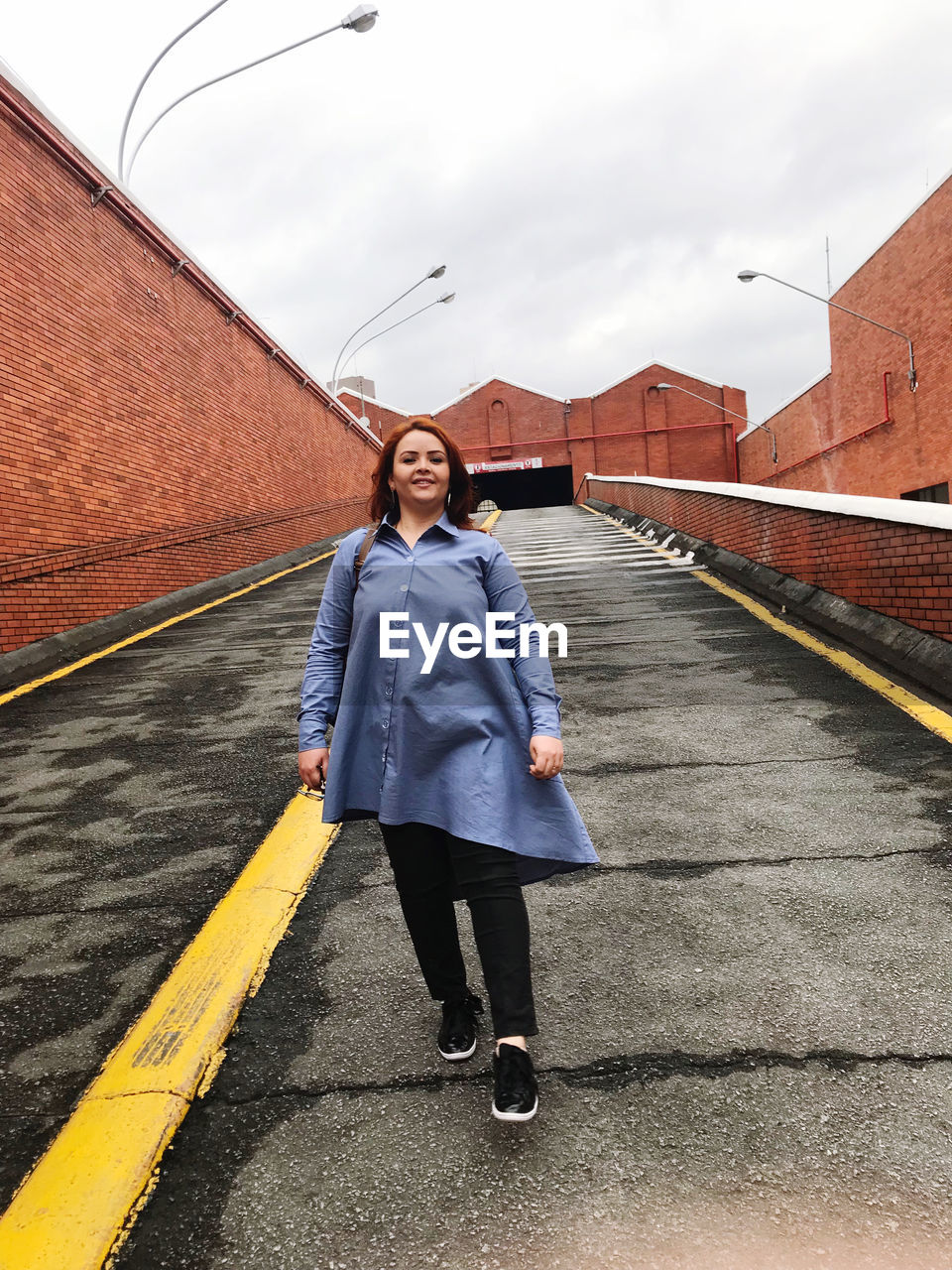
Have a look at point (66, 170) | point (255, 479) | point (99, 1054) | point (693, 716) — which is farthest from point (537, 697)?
point (255, 479)

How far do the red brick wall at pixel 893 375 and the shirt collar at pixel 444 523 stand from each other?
23.4m

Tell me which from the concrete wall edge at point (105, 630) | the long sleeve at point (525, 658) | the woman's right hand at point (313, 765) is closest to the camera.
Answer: the long sleeve at point (525, 658)

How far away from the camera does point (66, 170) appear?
10703 mm

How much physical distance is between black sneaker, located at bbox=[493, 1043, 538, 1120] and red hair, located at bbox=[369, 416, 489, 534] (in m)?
1.36

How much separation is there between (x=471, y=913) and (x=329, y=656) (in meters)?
0.81

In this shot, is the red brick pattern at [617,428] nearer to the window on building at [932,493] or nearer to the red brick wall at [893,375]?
the red brick wall at [893,375]

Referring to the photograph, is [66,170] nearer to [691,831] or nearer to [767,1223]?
[691,831]

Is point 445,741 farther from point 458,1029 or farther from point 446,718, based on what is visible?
point 458,1029

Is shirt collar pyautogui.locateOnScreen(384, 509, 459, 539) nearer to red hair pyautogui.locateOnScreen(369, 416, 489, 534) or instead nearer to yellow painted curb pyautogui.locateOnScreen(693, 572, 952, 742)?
red hair pyautogui.locateOnScreen(369, 416, 489, 534)

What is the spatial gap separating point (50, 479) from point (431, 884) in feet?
28.9

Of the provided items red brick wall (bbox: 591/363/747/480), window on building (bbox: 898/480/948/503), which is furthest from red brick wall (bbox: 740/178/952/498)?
red brick wall (bbox: 591/363/747/480)

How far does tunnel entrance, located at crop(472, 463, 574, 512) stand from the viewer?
50.2 metres

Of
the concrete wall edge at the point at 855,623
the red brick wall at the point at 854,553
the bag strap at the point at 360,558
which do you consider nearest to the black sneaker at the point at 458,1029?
the bag strap at the point at 360,558

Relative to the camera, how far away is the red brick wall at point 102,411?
30.5 feet
